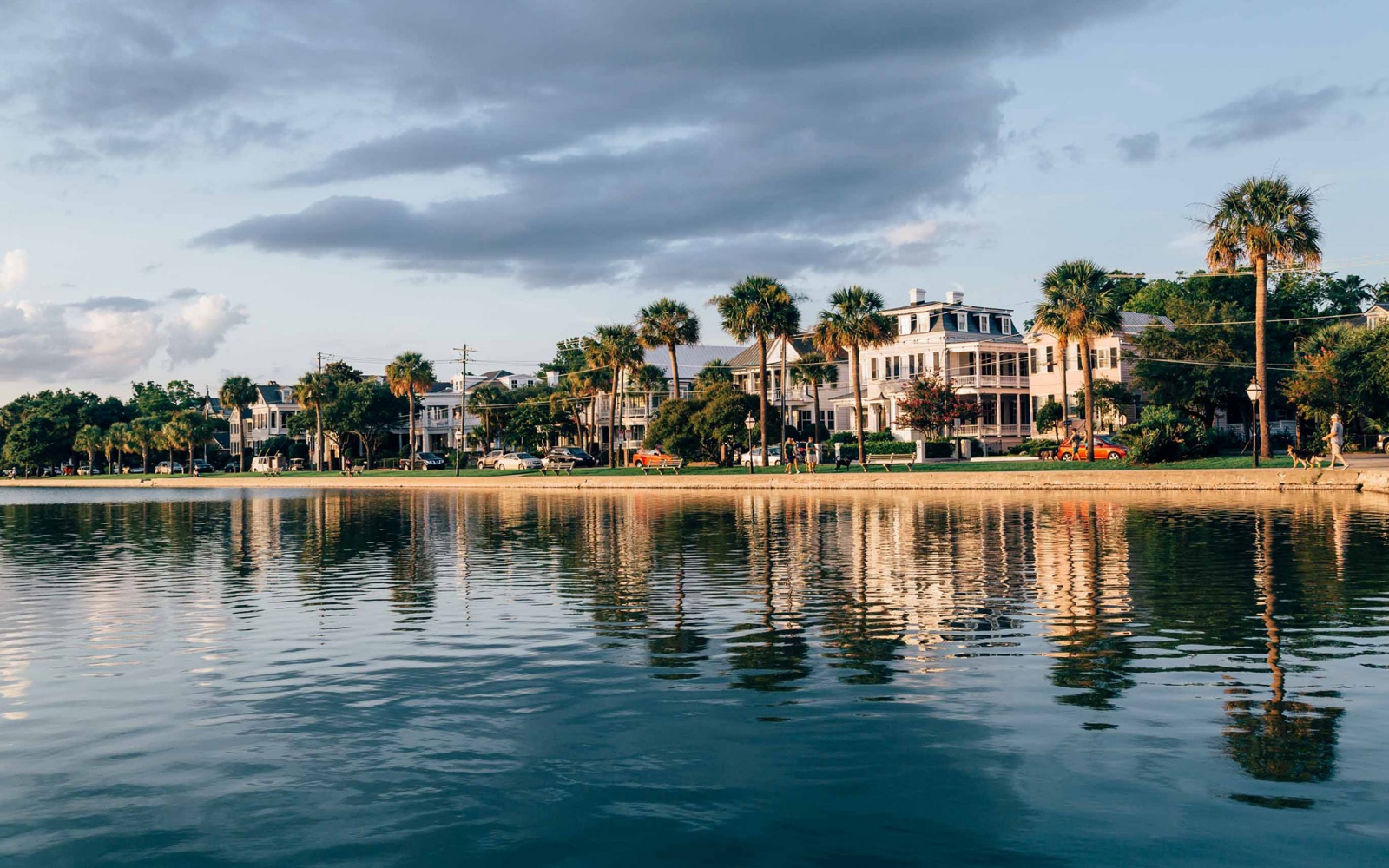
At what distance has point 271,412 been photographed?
152750 millimetres

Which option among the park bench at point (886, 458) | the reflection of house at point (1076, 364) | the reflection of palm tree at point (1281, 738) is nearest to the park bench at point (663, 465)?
the park bench at point (886, 458)

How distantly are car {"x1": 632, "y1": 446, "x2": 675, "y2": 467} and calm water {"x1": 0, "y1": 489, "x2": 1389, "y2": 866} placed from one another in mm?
58381

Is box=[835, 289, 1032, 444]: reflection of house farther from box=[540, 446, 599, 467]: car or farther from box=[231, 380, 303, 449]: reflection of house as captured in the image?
box=[231, 380, 303, 449]: reflection of house

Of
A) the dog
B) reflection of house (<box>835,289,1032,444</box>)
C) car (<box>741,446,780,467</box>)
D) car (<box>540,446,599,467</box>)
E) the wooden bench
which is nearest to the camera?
the dog

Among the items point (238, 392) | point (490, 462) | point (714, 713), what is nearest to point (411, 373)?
point (490, 462)

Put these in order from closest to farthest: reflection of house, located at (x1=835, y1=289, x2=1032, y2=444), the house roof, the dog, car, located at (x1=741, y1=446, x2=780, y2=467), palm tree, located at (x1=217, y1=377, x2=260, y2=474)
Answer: the dog → car, located at (x1=741, y1=446, x2=780, y2=467) → reflection of house, located at (x1=835, y1=289, x2=1032, y2=444) → the house roof → palm tree, located at (x1=217, y1=377, x2=260, y2=474)

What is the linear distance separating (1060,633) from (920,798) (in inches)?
247

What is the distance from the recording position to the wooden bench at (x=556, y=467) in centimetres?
8188

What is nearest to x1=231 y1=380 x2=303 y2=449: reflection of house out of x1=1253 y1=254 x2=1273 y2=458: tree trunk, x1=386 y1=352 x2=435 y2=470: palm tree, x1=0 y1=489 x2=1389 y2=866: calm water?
x1=386 y1=352 x2=435 y2=470: palm tree

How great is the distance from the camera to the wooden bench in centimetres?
8188

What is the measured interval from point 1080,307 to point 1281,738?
56.0 meters

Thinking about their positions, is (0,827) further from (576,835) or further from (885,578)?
(885,578)

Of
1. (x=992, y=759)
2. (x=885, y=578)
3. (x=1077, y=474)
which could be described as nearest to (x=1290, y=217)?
(x=1077, y=474)

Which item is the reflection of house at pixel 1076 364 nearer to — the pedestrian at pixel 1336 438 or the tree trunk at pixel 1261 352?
the tree trunk at pixel 1261 352
